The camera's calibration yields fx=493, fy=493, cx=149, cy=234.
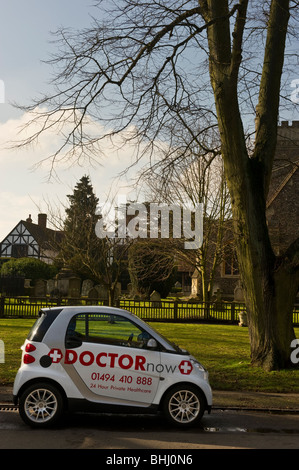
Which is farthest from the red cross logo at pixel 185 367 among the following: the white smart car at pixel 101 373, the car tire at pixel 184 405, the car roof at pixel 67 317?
the car roof at pixel 67 317

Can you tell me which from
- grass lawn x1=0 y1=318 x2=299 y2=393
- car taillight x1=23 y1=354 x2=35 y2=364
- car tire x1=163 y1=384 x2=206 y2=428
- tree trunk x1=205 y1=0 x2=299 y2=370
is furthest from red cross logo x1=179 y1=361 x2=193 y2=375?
tree trunk x1=205 y1=0 x2=299 y2=370

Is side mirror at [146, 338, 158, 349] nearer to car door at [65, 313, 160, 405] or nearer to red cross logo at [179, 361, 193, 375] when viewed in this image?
car door at [65, 313, 160, 405]

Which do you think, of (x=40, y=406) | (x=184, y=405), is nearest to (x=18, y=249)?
(x=40, y=406)

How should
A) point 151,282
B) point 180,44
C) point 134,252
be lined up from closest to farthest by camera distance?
1. point 180,44
2. point 134,252
3. point 151,282

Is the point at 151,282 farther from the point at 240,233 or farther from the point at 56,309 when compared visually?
the point at 56,309

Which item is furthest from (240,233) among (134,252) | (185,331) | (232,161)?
(134,252)

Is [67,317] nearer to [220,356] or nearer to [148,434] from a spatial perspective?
[148,434]

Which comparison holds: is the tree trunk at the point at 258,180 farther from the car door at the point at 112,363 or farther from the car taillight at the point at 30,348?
the car taillight at the point at 30,348

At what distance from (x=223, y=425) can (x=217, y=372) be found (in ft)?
12.3

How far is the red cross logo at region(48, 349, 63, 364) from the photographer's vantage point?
21.8 ft

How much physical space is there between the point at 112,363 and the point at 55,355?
78 centimetres

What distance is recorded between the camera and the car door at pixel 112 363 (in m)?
6.66

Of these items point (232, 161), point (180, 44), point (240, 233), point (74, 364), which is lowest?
point (74, 364)

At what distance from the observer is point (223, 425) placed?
6957mm
